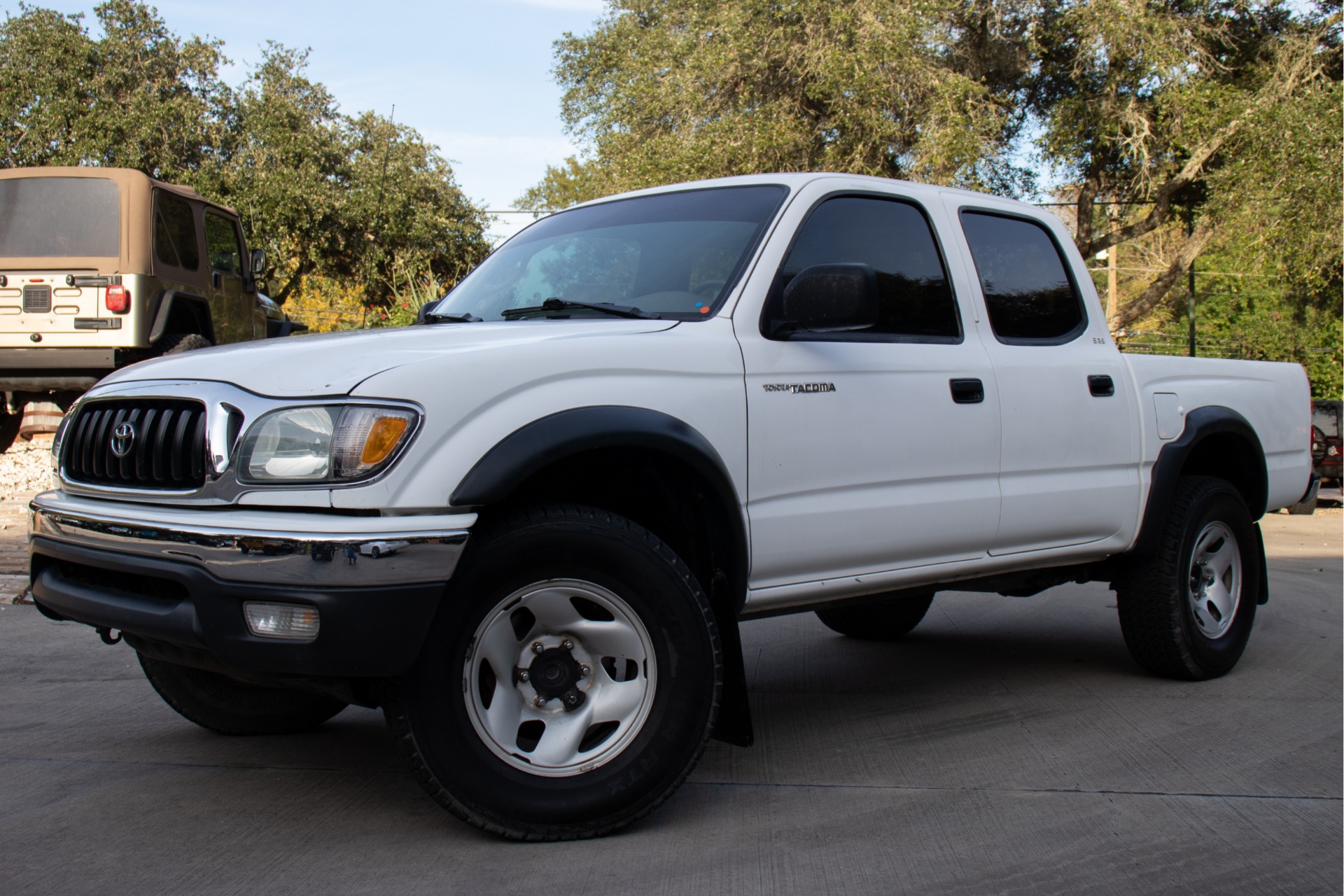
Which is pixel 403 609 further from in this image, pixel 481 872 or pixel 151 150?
pixel 151 150

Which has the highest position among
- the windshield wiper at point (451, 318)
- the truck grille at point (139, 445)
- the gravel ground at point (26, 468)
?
the windshield wiper at point (451, 318)

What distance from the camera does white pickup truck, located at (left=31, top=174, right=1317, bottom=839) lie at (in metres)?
3.04

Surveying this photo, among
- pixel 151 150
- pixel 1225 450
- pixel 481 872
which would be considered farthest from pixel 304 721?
pixel 151 150

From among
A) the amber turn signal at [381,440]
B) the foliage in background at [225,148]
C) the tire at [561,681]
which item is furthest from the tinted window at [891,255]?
the foliage in background at [225,148]

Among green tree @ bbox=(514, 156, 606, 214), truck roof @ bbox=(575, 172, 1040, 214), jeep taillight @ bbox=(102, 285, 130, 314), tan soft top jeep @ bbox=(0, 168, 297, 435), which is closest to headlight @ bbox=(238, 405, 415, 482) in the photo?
truck roof @ bbox=(575, 172, 1040, 214)

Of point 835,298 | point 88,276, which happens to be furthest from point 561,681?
point 88,276

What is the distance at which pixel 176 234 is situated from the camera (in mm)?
11922

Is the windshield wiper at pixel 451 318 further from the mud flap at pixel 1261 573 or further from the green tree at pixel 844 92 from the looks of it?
the green tree at pixel 844 92

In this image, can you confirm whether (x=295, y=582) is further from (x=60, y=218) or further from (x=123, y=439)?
(x=60, y=218)

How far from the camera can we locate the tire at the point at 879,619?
21.0 feet

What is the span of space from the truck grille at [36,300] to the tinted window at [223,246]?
171cm

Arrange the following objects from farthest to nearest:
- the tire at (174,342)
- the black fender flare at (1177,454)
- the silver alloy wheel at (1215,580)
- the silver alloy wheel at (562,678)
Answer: the tire at (174,342), the silver alloy wheel at (1215,580), the black fender flare at (1177,454), the silver alloy wheel at (562,678)

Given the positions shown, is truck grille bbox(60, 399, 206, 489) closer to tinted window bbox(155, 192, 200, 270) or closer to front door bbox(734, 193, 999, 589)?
front door bbox(734, 193, 999, 589)

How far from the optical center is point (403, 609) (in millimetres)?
2979
